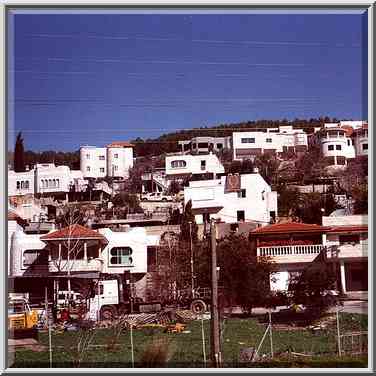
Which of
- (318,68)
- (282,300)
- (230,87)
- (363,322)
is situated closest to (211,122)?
(230,87)

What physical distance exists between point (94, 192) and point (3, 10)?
187 centimetres

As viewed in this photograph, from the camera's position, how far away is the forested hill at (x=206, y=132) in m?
7.33

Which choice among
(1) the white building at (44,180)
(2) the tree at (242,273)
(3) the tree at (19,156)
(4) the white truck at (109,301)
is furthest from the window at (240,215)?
(3) the tree at (19,156)

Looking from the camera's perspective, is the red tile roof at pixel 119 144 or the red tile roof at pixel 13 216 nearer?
the red tile roof at pixel 13 216

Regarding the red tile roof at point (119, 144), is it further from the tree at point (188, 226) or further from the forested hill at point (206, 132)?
the tree at point (188, 226)

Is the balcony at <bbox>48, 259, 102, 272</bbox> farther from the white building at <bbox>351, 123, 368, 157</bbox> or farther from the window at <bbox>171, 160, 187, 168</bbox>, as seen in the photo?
the white building at <bbox>351, 123, 368, 157</bbox>

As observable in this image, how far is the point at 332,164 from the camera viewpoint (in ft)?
24.4

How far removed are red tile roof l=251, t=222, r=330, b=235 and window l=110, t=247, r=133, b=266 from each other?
1.21 m

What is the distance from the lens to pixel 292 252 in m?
7.46

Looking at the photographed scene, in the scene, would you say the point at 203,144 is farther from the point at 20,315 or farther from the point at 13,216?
the point at 20,315

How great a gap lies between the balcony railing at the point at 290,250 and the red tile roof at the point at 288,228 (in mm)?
152

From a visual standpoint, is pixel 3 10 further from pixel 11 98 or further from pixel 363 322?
pixel 363 322

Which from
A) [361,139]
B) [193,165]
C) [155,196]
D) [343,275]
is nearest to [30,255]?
[155,196]

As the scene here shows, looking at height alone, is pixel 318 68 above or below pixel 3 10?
below
